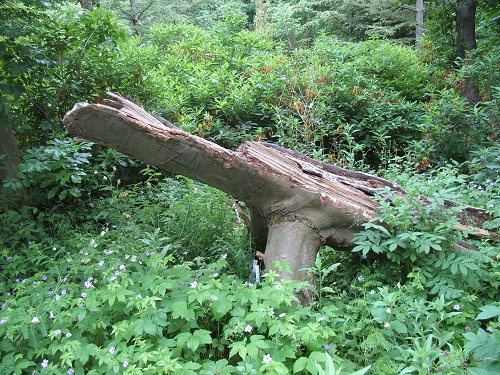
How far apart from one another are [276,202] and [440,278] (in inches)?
47.9

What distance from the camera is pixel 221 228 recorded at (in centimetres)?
373

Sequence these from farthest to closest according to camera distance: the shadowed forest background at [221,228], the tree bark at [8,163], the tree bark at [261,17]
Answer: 1. the tree bark at [261,17]
2. the tree bark at [8,163]
3. the shadowed forest background at [221,228]

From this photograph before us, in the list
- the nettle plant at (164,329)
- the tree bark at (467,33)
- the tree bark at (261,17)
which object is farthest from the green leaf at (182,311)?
the tree bark at (261,17)

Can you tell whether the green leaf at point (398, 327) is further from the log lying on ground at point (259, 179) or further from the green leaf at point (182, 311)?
the green leaf at point (182, 311)

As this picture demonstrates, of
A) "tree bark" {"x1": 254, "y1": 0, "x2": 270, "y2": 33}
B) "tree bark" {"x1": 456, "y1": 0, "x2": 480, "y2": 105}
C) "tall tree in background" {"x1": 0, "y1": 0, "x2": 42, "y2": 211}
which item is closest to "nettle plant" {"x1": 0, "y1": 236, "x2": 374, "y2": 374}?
"tall tree in background" {"x1": 0, "y1": 0, "x2": 42, "y2": 211}

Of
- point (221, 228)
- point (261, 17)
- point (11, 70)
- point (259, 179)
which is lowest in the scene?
point (221, 228)

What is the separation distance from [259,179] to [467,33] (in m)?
5.65

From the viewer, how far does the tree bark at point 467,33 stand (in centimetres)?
623

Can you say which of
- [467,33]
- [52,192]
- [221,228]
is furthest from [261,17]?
[221,228]

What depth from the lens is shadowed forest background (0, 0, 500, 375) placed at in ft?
6.87

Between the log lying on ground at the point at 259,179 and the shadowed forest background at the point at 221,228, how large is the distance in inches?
8.5

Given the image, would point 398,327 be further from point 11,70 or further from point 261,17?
point 261,17

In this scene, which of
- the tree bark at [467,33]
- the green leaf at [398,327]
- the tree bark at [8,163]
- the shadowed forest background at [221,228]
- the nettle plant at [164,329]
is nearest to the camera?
the nettle plant at [164,329]

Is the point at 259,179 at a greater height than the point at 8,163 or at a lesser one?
greater
